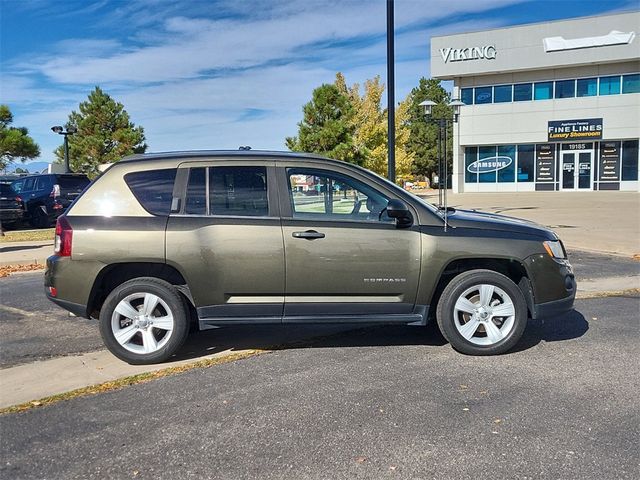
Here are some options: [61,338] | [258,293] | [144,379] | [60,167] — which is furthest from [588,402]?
[60,167]

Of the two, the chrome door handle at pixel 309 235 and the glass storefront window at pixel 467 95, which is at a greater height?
the glass storefront window at pixel 467 95

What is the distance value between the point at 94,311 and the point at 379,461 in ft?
9.75

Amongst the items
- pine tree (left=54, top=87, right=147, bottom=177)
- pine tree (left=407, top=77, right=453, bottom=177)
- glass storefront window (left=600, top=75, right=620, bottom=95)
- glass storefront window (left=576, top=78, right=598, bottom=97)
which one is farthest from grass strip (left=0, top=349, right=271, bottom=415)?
pine tree (left=407, top=77, right=453, bottom=177)

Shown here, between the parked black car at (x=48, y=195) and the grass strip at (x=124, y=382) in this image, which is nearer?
the grass strip at (x=124, y=382)

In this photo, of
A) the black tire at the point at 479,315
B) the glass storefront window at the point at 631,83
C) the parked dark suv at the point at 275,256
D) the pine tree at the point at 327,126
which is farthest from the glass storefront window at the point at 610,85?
the black tire at the point at 479,315

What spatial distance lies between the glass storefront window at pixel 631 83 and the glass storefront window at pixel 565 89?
2.75 m

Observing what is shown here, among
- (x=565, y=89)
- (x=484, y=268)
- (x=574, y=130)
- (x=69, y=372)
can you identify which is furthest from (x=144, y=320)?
(x=565, y=89)

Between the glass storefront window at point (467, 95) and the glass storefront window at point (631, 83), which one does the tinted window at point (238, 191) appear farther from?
the glass storefront window at point (631, 83)

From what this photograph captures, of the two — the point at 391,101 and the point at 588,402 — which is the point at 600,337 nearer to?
the point at 588,402

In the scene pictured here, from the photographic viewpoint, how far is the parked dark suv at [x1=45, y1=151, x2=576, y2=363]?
4820mm

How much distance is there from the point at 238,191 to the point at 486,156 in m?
35.7

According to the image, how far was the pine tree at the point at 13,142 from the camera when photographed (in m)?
27.2

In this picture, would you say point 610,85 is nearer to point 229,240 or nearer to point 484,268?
point 484,268

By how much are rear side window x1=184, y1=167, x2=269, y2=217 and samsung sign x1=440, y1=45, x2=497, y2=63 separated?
115ft
